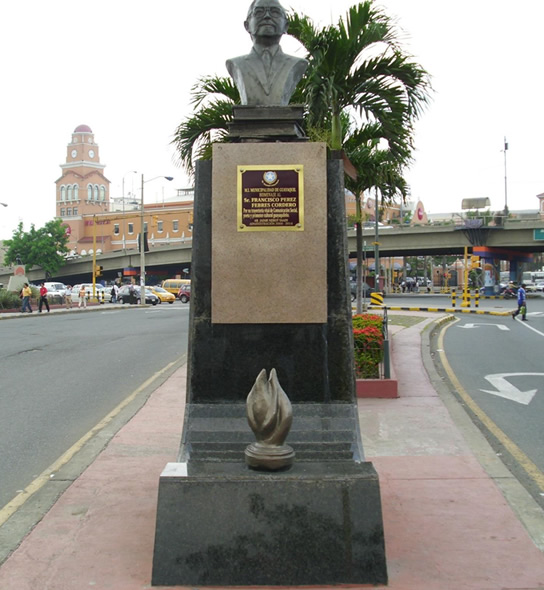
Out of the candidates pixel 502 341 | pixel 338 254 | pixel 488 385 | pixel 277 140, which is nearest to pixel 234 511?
pixel 338 254

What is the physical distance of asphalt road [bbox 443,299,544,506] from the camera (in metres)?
7.47

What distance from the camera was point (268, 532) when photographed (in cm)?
411

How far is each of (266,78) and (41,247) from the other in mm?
85604

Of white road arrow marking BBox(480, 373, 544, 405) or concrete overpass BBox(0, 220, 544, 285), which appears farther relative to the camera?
concrete overpass BBox(0, 220, 544, 285)

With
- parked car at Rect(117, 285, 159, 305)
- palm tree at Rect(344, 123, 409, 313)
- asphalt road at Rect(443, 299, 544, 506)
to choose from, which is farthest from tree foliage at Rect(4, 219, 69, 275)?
palm tree at Rect(344, 123, 409, 313)

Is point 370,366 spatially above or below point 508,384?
above

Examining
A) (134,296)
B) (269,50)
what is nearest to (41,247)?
(134,296)

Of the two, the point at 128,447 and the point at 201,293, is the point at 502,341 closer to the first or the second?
the point at 128,447

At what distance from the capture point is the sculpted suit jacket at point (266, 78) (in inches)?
221

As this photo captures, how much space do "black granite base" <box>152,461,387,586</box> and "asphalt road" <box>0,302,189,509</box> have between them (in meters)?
2.43

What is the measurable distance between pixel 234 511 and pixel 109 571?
2.80 feet

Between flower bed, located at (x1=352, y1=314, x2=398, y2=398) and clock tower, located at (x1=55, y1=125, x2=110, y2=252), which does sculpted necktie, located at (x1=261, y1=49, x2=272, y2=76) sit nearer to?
flower bed, located at (x1=352, y1=314, x2=398, y2=398)

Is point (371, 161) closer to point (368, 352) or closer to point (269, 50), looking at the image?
point (368, 352)

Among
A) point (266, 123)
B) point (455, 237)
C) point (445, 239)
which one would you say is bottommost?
point (266, 123)
